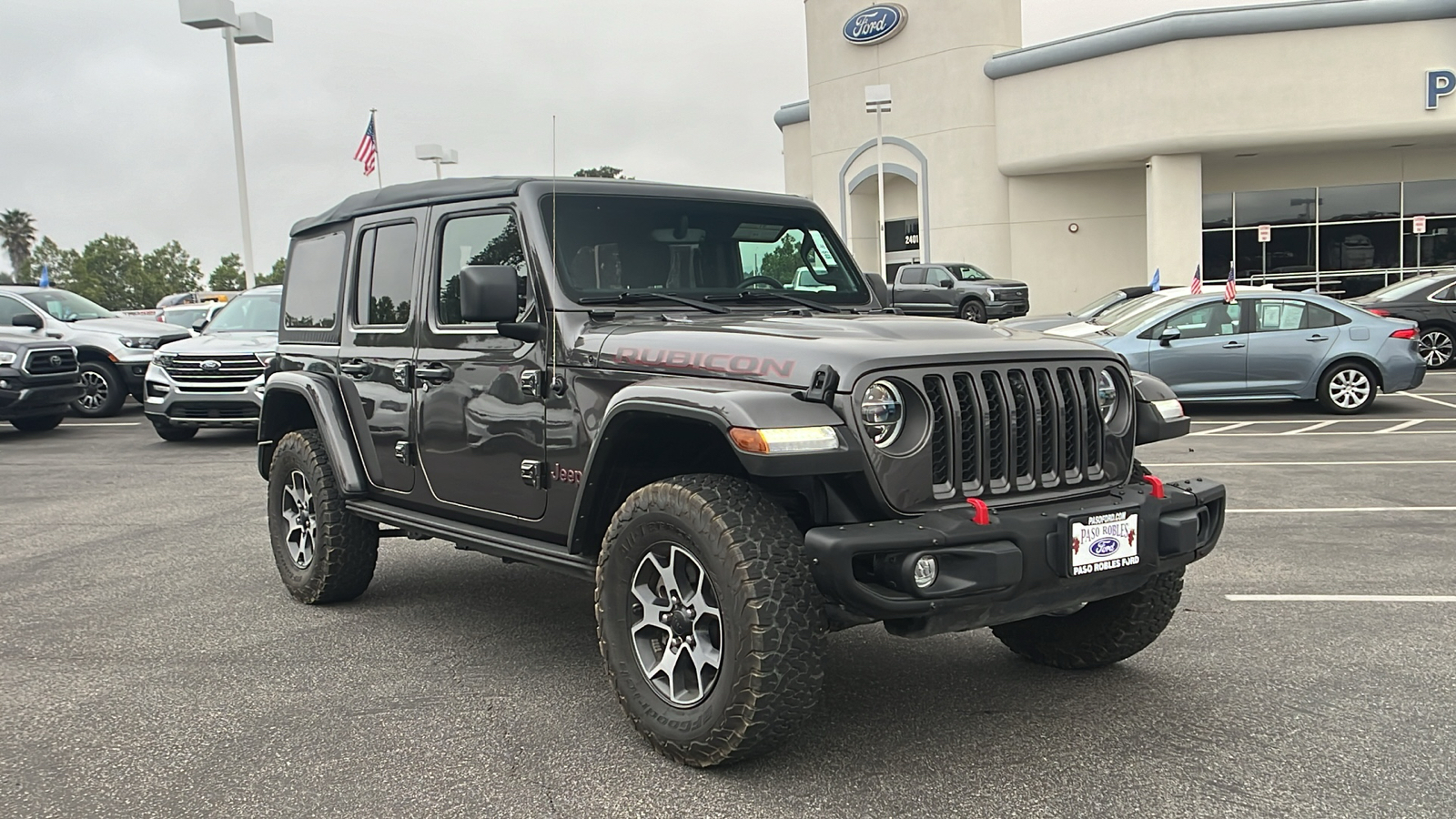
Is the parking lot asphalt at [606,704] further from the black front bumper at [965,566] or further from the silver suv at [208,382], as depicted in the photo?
the silver suv at [208,382]

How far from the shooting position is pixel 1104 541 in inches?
147

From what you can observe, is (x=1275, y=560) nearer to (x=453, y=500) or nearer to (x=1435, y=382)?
(x=453, y=500)

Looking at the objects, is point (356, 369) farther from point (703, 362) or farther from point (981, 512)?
point (981, 512)

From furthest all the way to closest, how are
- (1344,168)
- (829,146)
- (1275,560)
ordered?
(829,146) < (1344,168) < (1275,560)

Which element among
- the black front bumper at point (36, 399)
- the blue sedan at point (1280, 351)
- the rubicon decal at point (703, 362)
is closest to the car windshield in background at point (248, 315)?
the black front bumper at point (36, 399)

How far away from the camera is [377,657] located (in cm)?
512

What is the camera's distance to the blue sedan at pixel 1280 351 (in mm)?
13375

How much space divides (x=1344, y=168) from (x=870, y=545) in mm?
31350

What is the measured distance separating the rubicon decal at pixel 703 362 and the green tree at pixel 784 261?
1.24 meters

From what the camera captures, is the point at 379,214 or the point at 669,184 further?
the point at 379,214

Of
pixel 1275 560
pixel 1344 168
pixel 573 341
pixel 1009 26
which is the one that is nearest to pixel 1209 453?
pixel 1275 560

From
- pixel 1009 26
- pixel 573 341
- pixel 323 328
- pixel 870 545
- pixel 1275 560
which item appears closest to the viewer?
pixel 870 545

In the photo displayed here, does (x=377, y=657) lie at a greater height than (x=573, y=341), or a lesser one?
lesser

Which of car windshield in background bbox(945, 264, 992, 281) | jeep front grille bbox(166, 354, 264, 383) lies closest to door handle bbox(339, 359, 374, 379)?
jeep front grille bbox(166, 354, 264, 383)
